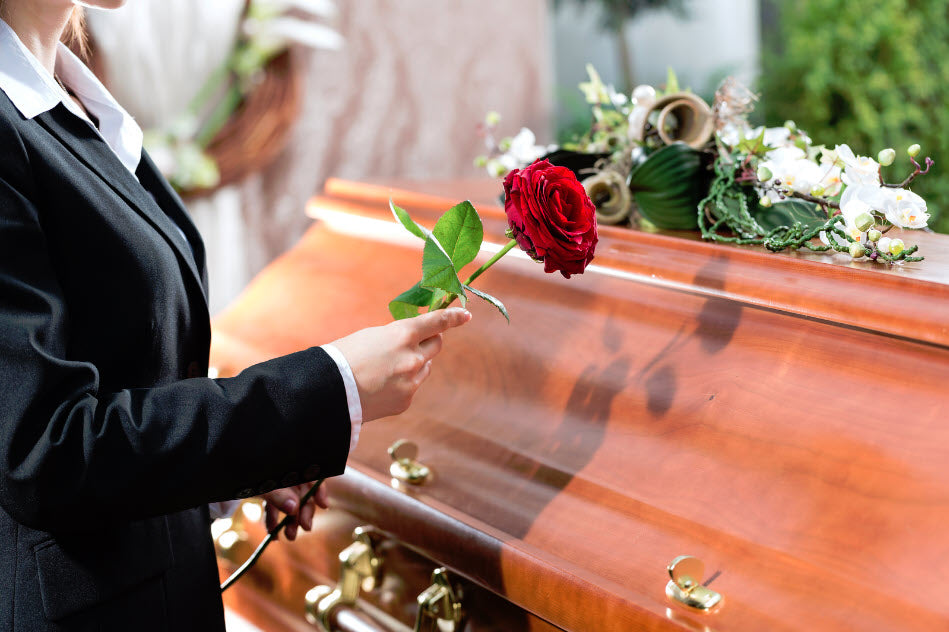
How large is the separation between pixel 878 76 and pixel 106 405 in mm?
6142

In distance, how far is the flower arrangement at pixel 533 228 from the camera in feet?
2.82

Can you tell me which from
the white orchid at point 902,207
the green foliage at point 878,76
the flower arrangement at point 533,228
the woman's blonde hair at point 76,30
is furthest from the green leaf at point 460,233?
the green foliage at point 878,76

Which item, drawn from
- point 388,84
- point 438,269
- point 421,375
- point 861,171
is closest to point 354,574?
point 421,375

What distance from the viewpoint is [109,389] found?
92 centimetres

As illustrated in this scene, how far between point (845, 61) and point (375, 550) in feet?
19.1

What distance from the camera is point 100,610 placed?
94 centimetres

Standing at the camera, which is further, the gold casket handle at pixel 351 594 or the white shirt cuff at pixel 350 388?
the gold casket handle at pixel 351 594

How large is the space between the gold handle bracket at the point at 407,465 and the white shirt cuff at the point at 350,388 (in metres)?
0.29

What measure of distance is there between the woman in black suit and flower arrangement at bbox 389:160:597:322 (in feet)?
0.21

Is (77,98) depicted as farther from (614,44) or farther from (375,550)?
(614,44)

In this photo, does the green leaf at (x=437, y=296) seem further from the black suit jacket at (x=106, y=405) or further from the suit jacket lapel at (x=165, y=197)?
the suit jacket lapel at (x=165, y=197)

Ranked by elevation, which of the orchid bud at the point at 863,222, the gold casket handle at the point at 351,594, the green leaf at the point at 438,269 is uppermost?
the green leaf at the point at 438,269

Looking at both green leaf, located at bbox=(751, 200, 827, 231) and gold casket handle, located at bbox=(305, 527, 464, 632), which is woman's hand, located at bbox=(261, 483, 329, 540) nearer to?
gold casket handle, located at bbox=(305, 527, 464, 632)

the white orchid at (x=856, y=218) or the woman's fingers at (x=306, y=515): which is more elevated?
the white orchid at (x=856, y=218)
